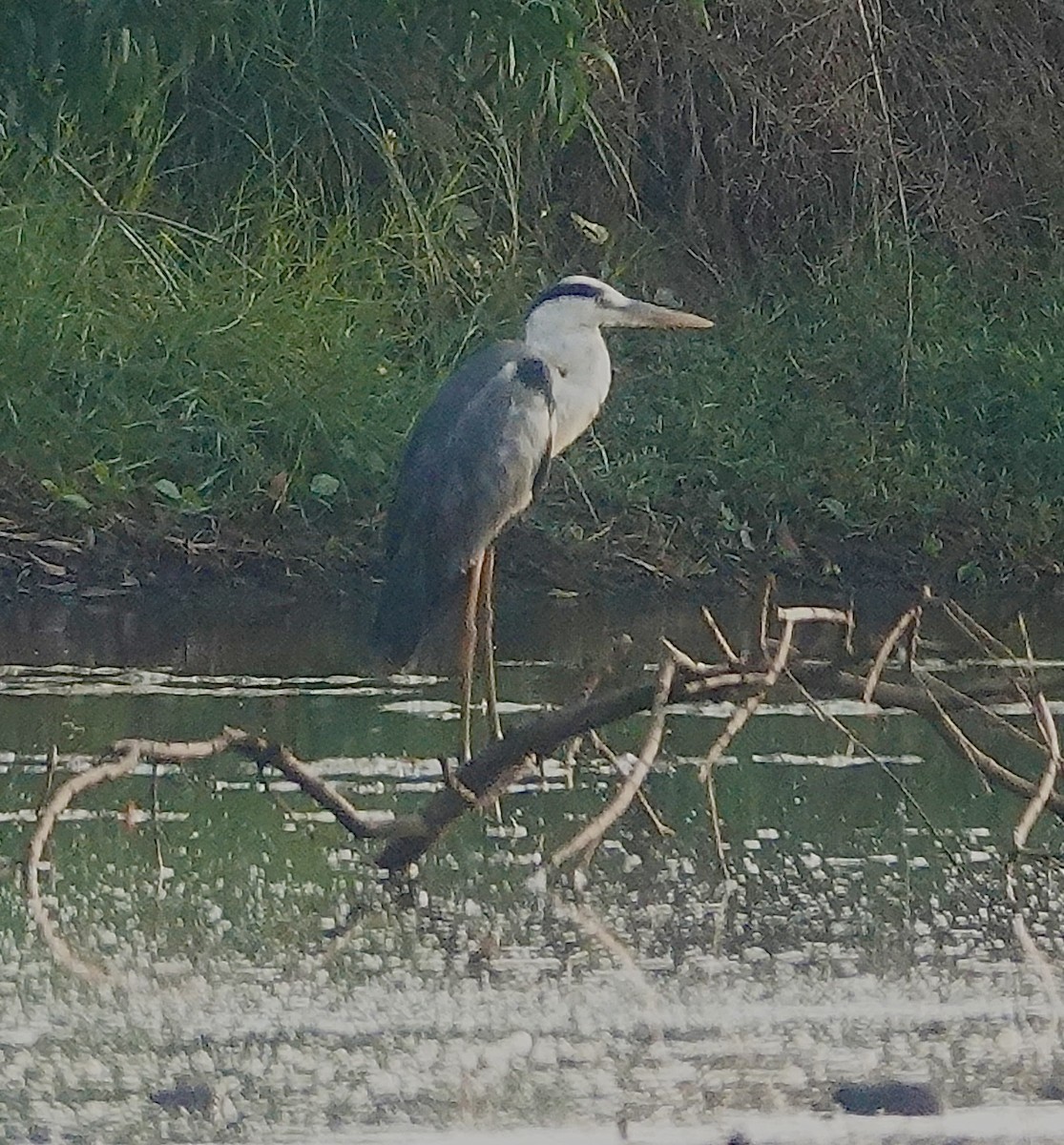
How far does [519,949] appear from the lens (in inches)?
165

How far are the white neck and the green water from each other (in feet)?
2.92

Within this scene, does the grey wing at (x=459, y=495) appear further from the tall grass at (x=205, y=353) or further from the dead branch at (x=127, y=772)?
the tall grass at (x=205, y=353)

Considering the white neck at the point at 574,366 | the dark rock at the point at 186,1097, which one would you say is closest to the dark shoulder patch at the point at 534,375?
the white neck at the point at 574,366

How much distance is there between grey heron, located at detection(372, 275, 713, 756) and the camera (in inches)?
238

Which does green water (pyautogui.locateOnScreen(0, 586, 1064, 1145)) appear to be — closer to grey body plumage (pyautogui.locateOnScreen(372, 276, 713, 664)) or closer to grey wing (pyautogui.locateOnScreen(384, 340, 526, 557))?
grey body plumage (pyautogui.locateOnScreen(372, 276, 713, 664))

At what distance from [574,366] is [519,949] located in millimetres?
2677

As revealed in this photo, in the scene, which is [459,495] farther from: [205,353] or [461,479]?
[205,353]

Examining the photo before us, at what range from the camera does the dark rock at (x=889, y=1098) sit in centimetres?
343

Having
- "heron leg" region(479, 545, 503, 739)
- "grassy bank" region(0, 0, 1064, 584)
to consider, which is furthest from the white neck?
"grassy bank" region(0, 0, 1064, 584)

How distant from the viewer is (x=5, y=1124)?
332cm

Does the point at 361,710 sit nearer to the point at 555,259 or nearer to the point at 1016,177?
the point at 555,259

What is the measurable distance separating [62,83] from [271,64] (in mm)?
924

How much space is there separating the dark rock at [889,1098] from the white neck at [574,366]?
322cm

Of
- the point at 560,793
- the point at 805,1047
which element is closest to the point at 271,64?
the point at 560,793
